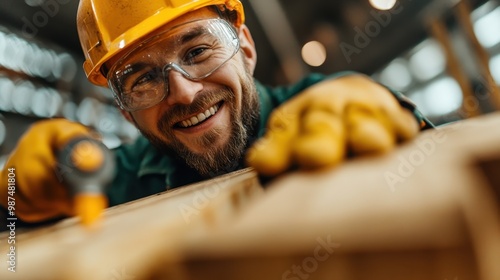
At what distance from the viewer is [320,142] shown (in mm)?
271

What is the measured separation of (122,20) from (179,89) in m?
0.15

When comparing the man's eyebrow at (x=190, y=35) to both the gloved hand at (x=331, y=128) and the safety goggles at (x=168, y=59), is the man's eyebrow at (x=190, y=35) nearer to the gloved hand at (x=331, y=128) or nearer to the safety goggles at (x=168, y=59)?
the safety goggles at (x=168, y=59)

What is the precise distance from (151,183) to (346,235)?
58 centimetres

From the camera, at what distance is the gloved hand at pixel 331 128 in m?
0.27

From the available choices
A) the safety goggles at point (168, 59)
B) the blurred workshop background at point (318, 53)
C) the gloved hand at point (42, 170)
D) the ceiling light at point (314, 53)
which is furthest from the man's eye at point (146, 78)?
the ceiling light at point (314, 53)

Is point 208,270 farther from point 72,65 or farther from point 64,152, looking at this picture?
point 72,65

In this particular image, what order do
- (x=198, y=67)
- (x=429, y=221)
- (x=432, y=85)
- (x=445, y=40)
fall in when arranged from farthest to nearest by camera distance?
(x=432, y=85), (x=445, y=40), (x=198, y=67), (x=429, y=221)

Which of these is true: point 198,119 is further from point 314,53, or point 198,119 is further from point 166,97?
point 314,53

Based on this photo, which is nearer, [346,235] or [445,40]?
[346,235]

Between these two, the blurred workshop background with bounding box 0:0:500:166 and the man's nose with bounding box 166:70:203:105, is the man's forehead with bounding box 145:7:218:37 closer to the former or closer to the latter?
the man's nose with bounding box 166:70:203:105

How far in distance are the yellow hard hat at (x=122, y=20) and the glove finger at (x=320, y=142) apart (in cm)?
37

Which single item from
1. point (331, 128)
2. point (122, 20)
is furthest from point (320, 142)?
point (122, 20)

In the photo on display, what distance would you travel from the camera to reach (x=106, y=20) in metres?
0.62

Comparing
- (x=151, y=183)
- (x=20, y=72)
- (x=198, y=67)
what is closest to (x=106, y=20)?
(x=198, y=67)
